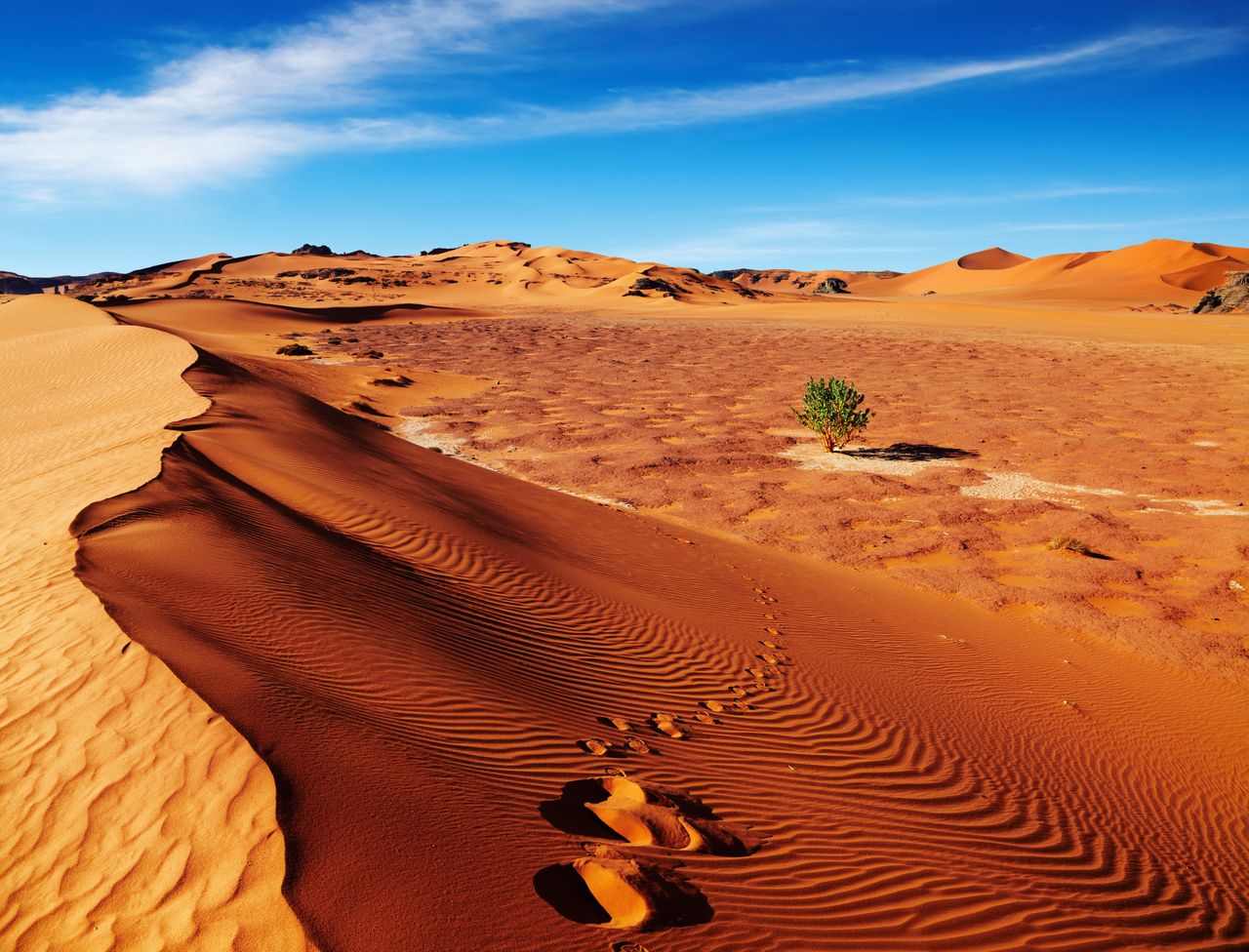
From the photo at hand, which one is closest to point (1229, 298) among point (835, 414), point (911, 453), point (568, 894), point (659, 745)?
point (911, 453)

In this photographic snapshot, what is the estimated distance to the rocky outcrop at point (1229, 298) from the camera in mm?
51875

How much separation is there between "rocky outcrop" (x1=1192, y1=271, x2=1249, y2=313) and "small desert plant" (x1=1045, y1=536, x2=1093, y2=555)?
177 feet

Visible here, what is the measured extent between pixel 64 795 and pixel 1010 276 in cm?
13252

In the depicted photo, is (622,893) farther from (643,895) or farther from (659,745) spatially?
(659,745)

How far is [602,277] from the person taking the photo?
86.3m

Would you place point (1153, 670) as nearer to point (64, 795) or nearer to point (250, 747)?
point (250, 747)

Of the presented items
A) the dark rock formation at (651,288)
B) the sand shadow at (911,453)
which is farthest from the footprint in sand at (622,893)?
the dark rock formation at (651,288)

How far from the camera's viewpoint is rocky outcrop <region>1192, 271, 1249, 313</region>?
51.9 m

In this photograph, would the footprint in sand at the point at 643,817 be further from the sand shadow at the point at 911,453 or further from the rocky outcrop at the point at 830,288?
the rocky outcrop at the point at 830,288

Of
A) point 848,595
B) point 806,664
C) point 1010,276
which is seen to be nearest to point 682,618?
point 806,664

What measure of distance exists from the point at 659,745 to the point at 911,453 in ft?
39.9

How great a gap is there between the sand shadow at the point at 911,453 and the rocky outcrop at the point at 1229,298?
4904 cm

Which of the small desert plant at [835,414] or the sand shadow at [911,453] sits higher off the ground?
the small desert plant at [835,414]

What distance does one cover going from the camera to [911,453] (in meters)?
15.8
